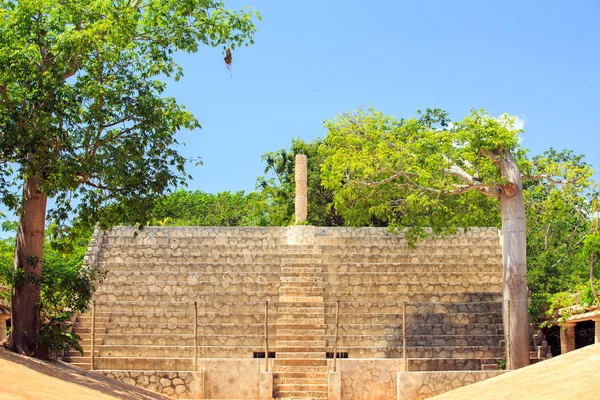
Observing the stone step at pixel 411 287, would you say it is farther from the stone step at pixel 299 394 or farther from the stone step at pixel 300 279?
the stone step at pixel 299 394

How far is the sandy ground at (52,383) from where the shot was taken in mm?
10961

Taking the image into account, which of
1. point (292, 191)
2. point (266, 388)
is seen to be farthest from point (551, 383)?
point (292, 191)

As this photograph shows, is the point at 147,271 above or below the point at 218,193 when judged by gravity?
below

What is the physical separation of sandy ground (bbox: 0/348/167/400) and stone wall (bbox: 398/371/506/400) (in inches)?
169

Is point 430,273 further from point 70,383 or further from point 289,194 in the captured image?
point 289,194

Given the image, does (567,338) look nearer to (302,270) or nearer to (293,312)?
(293,312)

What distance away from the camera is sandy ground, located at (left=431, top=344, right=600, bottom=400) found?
34.7 ft

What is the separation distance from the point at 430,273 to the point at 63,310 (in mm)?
8538

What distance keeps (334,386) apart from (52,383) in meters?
5.96

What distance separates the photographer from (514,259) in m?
19.2

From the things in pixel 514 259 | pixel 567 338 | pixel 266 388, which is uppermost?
pixel 514 259

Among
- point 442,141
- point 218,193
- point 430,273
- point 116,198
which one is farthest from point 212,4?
Answer: point 218,193

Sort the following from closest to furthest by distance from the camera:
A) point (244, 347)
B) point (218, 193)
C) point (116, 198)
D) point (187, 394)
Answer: point (116, 198), point (187, 394), point (244, 347), point (218, 193)

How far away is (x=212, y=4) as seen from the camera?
52.7ft
